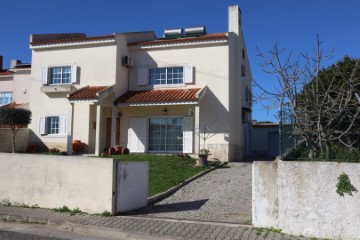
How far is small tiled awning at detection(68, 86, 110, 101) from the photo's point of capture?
19923 millimetres

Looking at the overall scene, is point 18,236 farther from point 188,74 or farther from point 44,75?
point 44,75

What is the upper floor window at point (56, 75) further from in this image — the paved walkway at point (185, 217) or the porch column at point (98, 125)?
the paved walkway at point (185, 217)

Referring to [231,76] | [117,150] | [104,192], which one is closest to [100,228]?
[104,192]

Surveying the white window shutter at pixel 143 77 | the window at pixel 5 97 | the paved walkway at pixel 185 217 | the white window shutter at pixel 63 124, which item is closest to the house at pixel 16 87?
the window at pixel 5 97

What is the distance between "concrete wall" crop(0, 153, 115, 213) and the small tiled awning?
31.7ft

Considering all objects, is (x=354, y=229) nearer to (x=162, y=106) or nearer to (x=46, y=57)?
(x=162, y=106)

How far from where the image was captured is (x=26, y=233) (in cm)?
780

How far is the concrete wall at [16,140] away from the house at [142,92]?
514 millimetres

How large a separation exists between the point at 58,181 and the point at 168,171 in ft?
18.9

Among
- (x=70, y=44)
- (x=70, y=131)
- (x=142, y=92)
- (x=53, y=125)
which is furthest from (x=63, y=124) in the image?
(x=142, y=92)

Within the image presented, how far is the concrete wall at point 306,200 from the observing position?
6863 millimetres

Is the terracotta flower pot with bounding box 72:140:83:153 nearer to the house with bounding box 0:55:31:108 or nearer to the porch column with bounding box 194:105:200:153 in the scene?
the porch column with bounding box 194:105:200:153

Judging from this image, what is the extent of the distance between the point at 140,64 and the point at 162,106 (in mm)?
3006

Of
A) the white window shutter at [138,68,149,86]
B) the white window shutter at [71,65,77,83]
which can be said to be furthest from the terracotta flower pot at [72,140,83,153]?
the white window shutter at [138,68,149,86]
